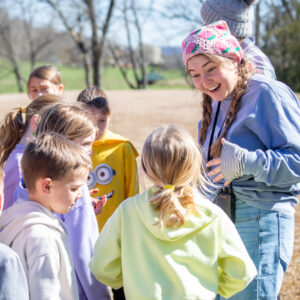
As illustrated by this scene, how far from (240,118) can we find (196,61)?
38 centimetres

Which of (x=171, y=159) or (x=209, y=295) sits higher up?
(x=171, y=159)

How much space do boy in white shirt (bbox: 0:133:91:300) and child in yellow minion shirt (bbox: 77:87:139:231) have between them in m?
1.14

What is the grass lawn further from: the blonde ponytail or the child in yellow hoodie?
the blonde ponytail

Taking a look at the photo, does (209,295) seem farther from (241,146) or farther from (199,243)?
(241,146)

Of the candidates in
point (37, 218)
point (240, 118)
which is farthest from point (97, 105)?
point (37, 218)

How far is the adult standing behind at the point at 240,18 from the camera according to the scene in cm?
266

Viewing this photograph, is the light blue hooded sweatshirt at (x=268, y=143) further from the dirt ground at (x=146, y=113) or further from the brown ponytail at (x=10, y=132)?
the dirt ground at (x=146, y=113)

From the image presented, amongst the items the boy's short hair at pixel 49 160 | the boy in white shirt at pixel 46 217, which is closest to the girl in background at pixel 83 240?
the boy in white shirt at pixel 46 217

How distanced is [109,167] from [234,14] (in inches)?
51.5

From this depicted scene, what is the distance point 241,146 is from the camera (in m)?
2.22

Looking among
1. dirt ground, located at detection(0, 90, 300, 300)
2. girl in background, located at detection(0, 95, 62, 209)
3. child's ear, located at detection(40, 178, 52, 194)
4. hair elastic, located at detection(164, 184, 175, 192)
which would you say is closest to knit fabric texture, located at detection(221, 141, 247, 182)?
hair elastic, located at detection(164, 184, 175, 192)

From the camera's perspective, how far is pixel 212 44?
228cm

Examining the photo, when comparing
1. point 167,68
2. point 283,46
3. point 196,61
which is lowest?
point 167,68

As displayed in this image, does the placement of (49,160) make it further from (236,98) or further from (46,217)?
(236,98)
